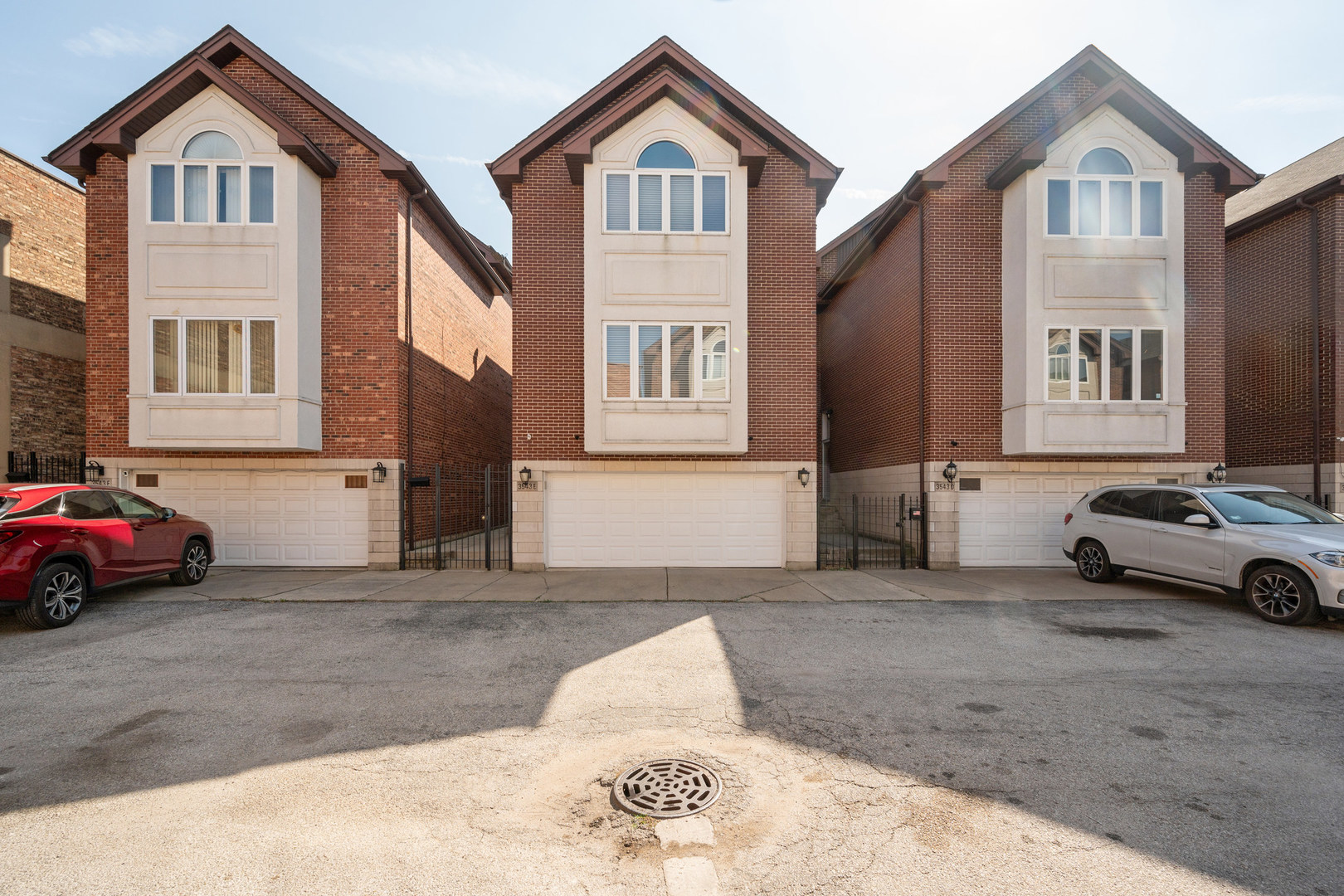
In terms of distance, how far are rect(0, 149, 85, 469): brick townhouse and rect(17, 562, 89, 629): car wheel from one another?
9.36 meters

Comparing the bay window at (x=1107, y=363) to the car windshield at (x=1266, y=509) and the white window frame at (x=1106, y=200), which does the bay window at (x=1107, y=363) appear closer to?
the white window frame at (x=1106, y=200)

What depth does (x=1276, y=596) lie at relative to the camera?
316 inches

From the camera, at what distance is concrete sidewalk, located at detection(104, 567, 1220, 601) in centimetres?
968

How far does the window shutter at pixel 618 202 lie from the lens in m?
12.0

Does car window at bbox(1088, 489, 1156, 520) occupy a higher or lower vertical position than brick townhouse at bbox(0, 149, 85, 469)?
lower

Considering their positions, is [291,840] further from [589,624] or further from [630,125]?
[630,125]

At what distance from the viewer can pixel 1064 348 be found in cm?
1227

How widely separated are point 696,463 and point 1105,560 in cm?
722

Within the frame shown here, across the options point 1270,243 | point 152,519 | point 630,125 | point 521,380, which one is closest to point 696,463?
point 521,380

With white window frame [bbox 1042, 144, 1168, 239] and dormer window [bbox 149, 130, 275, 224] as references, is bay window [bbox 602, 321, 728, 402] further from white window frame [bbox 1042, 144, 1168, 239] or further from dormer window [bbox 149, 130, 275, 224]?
dormer window [bbox 149, 130, 275, 224]

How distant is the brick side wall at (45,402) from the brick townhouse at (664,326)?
38.6 ft

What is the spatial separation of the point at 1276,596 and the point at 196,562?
15.8 metres

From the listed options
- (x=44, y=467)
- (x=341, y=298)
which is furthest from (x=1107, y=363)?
(x=44, y=467)

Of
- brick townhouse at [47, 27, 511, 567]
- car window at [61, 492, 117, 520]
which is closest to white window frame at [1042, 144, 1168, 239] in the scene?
brick townhouse at [47, 27, 511, 567]
